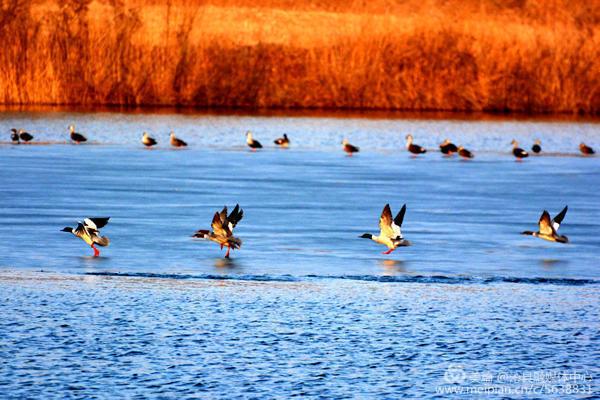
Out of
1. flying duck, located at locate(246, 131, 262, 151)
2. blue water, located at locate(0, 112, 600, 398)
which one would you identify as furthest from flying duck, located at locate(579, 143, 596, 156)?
flying duck, located at locate(246, 131, 262, 151)

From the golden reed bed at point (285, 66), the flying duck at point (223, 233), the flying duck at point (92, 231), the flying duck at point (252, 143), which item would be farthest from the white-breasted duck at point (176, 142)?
the flying duck at point (92, 231)

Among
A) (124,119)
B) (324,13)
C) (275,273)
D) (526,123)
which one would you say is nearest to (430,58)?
(526,123)

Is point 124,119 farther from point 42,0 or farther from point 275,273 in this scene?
point 275,273

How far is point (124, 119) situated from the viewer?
35.9m

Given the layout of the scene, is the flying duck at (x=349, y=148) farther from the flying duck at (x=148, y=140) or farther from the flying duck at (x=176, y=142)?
the flying duck at (x=148, y=140)

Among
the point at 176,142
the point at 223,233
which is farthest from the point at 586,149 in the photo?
the point at 223,233

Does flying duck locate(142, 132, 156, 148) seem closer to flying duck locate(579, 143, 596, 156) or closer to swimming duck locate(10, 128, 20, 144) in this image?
swimming duck locate(10, 128, 20, 144)

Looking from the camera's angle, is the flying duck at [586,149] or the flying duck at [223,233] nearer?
the flying duck at [223,233]

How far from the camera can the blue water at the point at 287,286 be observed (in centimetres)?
903

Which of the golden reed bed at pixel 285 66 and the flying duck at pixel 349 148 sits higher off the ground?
the golden reed bed at pixel 285 66

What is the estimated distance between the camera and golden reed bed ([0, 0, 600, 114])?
3853 centimetres

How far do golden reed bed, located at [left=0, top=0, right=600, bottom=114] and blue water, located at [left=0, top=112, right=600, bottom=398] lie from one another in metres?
15.3

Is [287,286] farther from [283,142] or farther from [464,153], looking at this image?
[283,142]

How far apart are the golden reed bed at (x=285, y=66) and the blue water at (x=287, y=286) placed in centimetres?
1529
